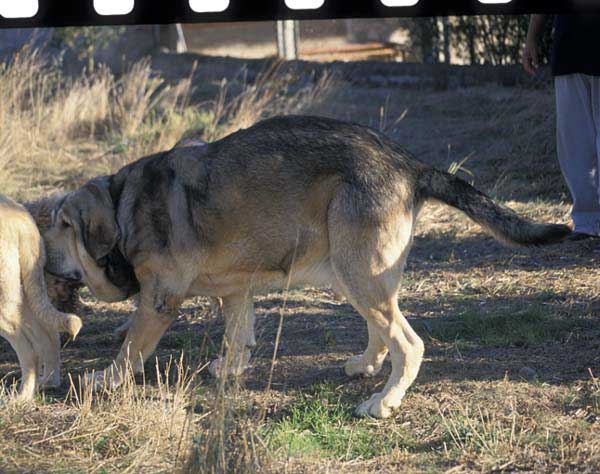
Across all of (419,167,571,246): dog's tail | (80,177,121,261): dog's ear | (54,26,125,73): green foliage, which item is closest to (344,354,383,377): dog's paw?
(419,167,571,246): dog's tail

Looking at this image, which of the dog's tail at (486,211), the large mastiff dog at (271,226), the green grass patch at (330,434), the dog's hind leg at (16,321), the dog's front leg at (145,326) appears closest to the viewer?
the green grass patch at (330,434)

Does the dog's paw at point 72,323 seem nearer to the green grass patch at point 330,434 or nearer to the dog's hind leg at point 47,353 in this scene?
the dog's hind leg at point 47,353

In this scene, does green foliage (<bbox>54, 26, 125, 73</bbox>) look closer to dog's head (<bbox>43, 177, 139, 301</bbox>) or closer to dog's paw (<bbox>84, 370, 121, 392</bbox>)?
dog's head (<bbox>43, 177, 139, 301</bbox>)

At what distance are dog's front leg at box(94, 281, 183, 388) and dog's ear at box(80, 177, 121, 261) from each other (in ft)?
1.16

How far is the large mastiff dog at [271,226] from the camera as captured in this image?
4949 millimetres

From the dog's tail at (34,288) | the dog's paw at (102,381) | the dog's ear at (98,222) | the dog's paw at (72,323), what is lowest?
the dog's paw at (102,381)

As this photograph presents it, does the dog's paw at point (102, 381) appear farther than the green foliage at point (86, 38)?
No

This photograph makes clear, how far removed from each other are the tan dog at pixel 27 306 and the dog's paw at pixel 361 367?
62.1 inches

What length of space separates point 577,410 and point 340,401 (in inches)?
49.4

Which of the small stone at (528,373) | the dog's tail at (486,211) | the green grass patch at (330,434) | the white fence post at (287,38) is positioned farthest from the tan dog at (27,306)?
the white fence post at (287,38)

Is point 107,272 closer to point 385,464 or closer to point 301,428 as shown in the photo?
point 301,428

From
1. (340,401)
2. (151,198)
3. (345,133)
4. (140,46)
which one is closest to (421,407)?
(340,401)

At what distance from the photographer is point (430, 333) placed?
607 cm

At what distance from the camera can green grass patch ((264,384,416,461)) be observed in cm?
442
